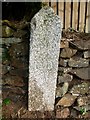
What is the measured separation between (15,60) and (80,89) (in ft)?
3.00

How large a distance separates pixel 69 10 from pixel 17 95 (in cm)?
127

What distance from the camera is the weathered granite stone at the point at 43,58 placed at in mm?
4387

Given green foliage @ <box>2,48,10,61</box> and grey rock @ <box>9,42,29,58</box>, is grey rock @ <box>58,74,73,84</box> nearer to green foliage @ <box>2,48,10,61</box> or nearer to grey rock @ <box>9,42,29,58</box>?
grey rock @ <box>9,42,29,58</box>

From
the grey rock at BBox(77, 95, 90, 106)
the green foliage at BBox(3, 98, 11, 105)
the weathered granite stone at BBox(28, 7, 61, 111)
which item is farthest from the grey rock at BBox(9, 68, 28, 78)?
the grey rock at BBox(77, 95, 90, 106)

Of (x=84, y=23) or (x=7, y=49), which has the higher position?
(x=84, y=23)

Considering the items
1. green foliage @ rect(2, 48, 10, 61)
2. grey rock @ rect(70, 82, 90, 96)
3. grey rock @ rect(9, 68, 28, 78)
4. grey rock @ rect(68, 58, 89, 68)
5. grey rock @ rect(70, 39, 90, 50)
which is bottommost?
grey rock @ rect(70, 82, 90, 96)

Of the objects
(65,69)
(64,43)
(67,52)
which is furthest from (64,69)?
(64,43)

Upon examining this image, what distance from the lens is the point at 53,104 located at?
4.91 metres

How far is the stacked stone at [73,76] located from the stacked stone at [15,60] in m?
0.45

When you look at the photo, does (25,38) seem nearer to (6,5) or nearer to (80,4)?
(6,5)

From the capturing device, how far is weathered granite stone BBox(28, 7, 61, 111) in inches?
173

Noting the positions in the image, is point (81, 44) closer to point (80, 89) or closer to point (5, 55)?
point (80, 89)

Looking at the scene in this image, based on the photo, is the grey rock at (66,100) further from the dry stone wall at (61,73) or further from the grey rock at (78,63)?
the grey rock at (78,63)

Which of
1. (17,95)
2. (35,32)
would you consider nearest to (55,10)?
(35,32)
